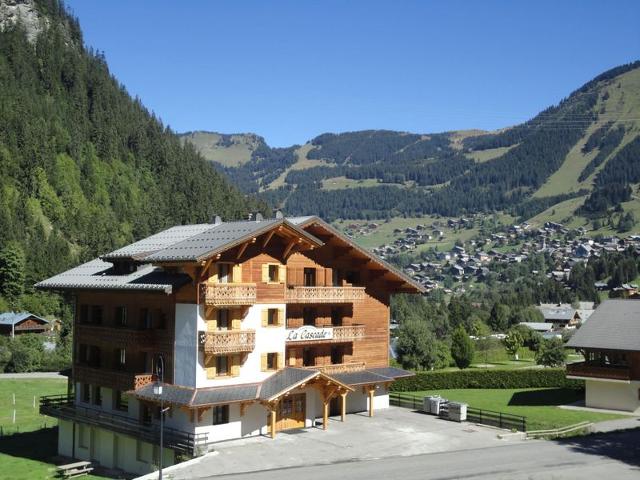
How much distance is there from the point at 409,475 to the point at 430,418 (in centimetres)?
1699

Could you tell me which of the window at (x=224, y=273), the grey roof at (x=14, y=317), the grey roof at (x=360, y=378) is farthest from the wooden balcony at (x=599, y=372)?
the grey roof at (x=14, y=317)

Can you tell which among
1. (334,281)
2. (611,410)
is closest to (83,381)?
(334,281)

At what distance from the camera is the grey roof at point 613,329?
62906 mm

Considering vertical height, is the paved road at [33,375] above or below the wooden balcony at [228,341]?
below

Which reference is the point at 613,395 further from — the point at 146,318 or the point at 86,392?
the point at 86,392

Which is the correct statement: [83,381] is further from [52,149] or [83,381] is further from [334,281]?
[52,149]

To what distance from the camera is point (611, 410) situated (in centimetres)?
6172

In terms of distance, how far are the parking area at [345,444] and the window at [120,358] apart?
10.3 metres

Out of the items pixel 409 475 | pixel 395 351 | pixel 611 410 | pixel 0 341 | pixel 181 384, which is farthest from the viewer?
pixel 0 341

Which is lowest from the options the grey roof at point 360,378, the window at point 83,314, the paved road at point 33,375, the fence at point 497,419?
the paved road at point 33,375

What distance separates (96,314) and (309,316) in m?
14.7

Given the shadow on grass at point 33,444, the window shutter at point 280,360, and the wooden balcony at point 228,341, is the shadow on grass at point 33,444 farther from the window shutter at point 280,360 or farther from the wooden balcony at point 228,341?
the window shutter at point 280,360

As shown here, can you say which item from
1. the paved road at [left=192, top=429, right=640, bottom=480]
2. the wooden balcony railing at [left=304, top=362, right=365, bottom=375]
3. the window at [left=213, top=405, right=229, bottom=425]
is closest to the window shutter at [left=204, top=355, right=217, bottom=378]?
the window at [left=213, top=405, right=229, bottom=425]

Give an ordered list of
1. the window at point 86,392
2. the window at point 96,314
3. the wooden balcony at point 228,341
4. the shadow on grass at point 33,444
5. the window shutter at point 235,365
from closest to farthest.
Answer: the wooden balcony at point 228,341 → the window shutter at point 235,365 → the window at point 96,314 → the window at point 86,392 → the shadow on grass at point 33,444
